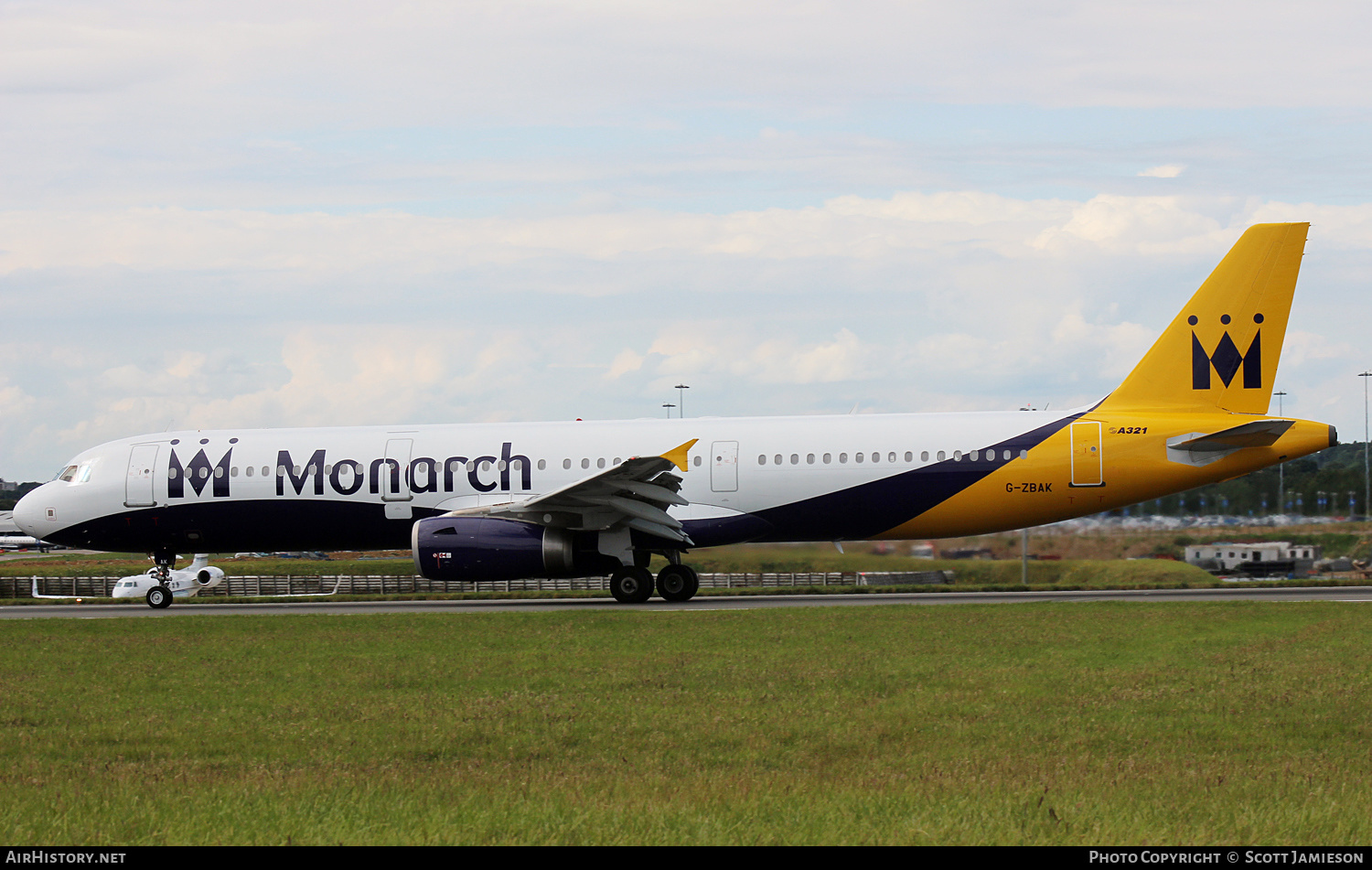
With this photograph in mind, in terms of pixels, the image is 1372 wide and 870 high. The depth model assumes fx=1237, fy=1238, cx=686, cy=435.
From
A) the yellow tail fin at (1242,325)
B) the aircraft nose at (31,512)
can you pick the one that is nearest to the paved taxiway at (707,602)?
the aircraft nose at (31,512)

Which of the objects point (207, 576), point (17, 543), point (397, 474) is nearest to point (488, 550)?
point (397, 474)

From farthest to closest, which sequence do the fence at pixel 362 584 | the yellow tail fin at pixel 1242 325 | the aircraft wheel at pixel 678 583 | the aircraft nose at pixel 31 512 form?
the fence at pixel 362 584 < the aircraft nose at pixel 31 512 < the aircraft wheel at pixel 678 583 < the yellow tail fin at pixel 1242 325

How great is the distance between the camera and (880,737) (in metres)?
8.72

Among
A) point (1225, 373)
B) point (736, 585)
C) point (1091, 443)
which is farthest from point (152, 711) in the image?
point (736, 585)

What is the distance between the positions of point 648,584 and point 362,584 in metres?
16.0

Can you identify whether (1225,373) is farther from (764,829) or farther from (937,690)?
(764,829)

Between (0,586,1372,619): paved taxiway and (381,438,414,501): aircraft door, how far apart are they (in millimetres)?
2095

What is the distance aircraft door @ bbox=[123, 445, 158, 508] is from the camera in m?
24.3

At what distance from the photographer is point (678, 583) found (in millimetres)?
22438

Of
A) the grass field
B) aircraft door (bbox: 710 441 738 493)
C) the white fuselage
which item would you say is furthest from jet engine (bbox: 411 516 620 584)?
the grass field

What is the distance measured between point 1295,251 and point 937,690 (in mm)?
14925

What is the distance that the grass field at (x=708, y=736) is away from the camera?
6.17m

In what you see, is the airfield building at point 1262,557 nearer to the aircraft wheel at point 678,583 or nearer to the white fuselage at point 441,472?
the white fuselage at point 441,472

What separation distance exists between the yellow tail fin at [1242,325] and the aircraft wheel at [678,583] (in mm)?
8818
